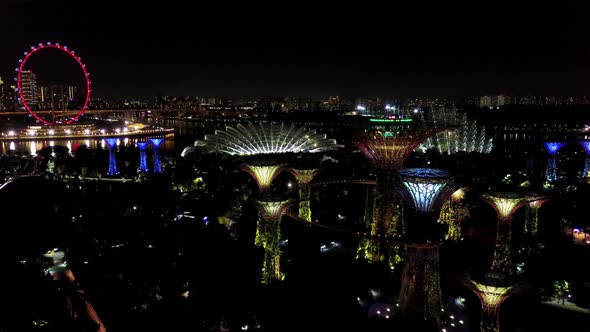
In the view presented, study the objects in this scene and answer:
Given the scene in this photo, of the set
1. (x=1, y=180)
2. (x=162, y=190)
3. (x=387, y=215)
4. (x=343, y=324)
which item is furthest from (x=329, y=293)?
(x=1, y=180)

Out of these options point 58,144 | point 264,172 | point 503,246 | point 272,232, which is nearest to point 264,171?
point 264,172

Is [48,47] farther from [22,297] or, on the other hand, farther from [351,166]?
[22,297]

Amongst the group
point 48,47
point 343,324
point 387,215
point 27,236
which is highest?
point 48,47

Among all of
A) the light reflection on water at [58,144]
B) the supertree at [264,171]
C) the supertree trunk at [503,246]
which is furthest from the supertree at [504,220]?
the light reflection on water at [58,144]

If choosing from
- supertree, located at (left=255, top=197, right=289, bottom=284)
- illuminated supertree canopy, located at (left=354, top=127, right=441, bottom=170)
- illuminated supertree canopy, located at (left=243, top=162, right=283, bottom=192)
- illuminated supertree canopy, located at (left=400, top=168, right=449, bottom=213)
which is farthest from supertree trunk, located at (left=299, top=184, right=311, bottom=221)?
illuminated supertree canopy, located at (left=400, top=168, right=449, bottom=213)

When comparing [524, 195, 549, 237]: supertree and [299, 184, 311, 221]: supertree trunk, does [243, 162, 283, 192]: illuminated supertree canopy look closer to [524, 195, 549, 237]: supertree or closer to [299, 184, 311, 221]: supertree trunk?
[299, 184, 311, 221]: supertree trunk

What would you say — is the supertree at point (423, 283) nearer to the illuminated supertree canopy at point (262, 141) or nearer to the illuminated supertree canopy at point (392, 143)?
the illuminated supertree canopy at point (392, 143)

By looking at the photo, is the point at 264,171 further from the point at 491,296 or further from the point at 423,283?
the point at 491,296
